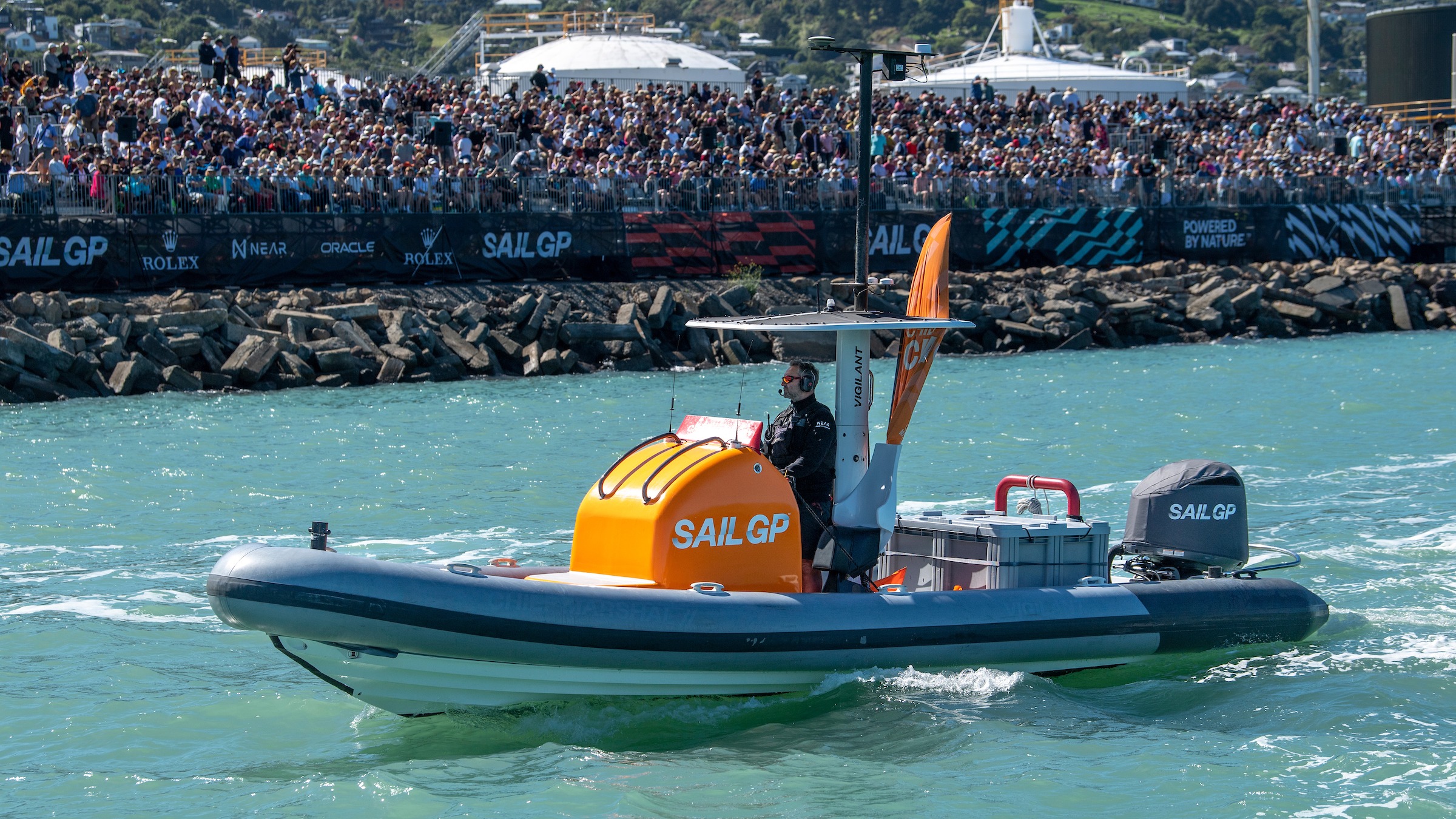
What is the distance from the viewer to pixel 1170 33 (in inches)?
5448

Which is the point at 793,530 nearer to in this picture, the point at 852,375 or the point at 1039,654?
the point at 852,375

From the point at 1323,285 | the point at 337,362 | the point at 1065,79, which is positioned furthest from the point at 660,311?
the point at 1065,79

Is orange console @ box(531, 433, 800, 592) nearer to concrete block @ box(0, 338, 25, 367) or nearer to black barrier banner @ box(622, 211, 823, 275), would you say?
concrete block @ box(0, 338, 25, 367)

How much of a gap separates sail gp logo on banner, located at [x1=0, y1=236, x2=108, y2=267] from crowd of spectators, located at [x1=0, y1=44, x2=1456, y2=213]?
52 cm

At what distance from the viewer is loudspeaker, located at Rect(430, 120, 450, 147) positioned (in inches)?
1025

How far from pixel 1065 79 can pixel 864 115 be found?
4278cm

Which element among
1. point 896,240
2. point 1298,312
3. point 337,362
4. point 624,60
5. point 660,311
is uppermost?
point 624,60

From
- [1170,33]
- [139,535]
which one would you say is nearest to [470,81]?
[139,535]

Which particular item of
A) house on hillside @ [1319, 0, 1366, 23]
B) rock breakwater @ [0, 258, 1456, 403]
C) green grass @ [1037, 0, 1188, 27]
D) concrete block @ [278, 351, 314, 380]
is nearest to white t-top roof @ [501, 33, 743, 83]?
rock breakwater @ [0, 258, 1456, 403]

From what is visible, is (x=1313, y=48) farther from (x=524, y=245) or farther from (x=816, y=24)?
(x=816, y=24)

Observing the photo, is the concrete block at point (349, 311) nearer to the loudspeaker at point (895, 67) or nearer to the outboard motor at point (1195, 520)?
the loudspeaker at point (895, 67)

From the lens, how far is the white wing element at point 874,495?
27.9 ft

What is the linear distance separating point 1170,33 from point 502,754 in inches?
5570

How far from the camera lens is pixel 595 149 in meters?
27.7
